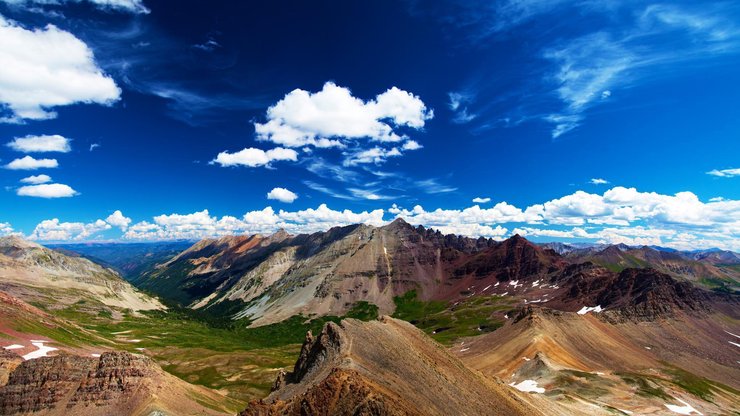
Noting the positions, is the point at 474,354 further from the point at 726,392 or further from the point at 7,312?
the point at 7,312

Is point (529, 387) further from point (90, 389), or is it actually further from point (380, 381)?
point (90, 389)

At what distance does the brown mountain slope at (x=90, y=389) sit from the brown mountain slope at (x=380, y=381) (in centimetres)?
2819

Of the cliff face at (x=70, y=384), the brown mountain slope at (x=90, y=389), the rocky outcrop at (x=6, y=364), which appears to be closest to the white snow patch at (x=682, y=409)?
the brown mountain slope at (x=90, y=389)

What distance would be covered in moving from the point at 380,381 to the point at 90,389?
6115 cm

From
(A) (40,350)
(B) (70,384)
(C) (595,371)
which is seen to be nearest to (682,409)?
(C) (595,371)

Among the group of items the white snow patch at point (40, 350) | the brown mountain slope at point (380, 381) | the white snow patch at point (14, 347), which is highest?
the brown mountain slope at point (380, 381)

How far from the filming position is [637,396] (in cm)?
12756

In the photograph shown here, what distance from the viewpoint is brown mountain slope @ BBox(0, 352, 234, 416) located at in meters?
78.6

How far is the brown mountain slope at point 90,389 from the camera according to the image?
78562 millimetres

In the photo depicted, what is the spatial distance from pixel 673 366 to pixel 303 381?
632ft

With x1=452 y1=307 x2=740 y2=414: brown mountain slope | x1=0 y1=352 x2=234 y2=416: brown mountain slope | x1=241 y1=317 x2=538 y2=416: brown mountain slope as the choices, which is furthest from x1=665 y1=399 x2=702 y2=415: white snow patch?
x1=0 y1=352 x2=234 y2=416: brown mountain slope

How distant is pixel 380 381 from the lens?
58.1m

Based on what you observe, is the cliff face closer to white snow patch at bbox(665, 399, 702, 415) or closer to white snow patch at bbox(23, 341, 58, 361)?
white snow patch at bbox(23, 341, 58, 361)

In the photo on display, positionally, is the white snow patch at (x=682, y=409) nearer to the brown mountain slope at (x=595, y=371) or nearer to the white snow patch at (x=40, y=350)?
the brown mountain slope at (x=595, y=371)
